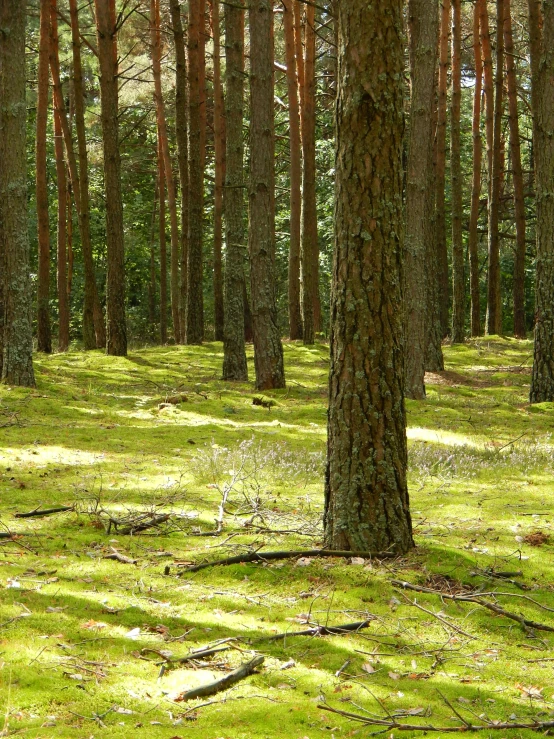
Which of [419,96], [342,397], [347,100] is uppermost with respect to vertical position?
[419,96]

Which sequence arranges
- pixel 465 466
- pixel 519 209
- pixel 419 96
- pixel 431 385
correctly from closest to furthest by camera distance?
1. pixel 465 466
2. pixel 419 96
3. pixel 431 385
4. pixel 519 209

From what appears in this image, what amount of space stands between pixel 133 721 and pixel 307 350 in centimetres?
1762

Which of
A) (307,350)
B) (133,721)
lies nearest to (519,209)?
(307,350)

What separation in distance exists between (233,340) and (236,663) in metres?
11.6

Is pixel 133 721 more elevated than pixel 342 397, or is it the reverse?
pixel 342 397

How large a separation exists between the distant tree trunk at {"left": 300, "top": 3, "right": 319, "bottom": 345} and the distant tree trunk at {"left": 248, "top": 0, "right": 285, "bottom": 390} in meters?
7.06

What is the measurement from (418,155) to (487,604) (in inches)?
375

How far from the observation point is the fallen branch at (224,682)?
11.5 ft

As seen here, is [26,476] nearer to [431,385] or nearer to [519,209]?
[431,385]

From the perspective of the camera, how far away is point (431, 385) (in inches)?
598

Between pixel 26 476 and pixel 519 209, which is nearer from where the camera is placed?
pixel 26 476

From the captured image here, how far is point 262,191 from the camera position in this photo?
539 inches

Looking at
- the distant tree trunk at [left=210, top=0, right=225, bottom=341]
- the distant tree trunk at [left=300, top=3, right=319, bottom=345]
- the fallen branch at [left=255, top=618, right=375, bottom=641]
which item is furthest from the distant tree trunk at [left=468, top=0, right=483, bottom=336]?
the fallen branch at [left=255, top=618, right=375, bottom=641]

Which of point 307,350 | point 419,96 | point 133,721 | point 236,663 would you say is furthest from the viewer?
point 307,350
